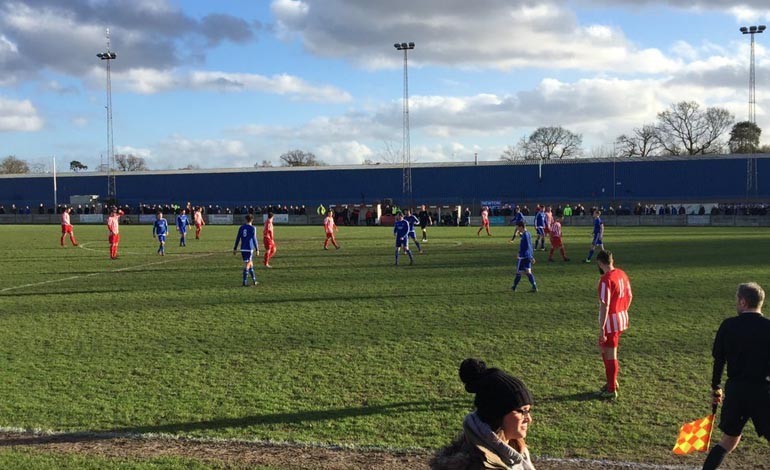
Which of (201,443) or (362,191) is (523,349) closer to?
(201,443)

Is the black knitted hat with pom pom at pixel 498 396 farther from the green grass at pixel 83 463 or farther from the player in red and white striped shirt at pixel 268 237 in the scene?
the player in red and white striped shirt at pixel 268 237

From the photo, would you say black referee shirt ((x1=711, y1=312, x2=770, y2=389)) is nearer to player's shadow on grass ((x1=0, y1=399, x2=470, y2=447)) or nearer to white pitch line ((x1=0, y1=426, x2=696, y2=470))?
white pitch line ((x1=0, y1=426, x2=696, y2=470))

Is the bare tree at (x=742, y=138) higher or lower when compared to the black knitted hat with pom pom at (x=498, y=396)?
higher

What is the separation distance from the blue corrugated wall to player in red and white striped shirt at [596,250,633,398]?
217 feet

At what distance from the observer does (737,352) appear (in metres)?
5.18

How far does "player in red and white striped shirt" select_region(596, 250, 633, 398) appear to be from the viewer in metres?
7.84

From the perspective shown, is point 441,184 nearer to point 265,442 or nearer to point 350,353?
point 350,353

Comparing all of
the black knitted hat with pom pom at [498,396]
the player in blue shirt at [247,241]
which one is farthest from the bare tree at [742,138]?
the black knitted hat with pom pom at [498,396]

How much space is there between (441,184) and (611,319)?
71.4m

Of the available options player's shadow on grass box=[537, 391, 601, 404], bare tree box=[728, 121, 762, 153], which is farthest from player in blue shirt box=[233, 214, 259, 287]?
bare tree box=[728, 121, 762, 153]

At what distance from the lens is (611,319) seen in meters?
7.90

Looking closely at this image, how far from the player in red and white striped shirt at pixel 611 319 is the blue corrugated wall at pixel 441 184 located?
217 feet

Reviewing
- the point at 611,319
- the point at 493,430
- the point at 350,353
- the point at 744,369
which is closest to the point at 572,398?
the point at 611,319

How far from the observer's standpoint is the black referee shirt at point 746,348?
5.08 metres
